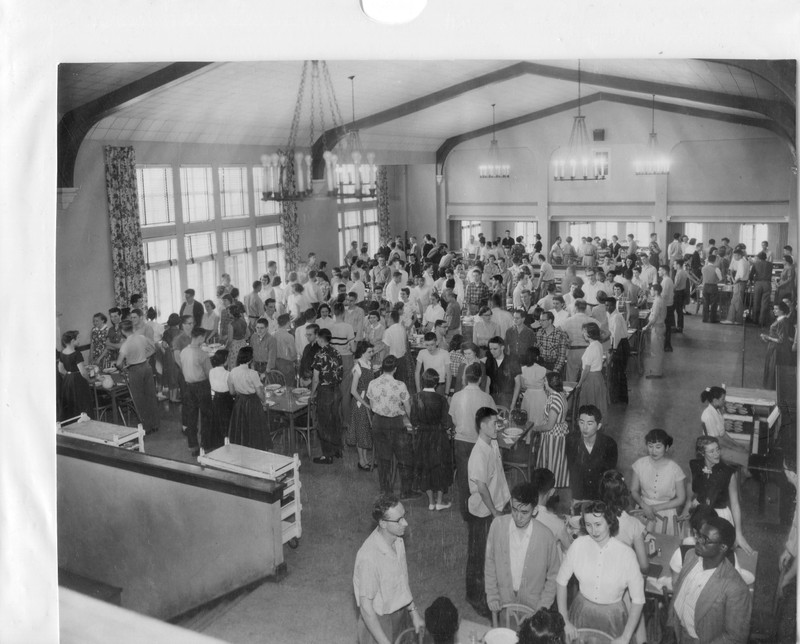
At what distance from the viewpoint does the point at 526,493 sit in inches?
145

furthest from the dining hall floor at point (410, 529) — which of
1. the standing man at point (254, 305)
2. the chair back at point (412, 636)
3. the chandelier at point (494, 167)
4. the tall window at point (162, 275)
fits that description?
the chandelier at point (494, 167)

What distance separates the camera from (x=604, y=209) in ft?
14.6

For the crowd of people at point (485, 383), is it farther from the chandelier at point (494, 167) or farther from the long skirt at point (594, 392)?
the chandelier at point (494, 167)

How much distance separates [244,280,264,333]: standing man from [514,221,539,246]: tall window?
1712mm

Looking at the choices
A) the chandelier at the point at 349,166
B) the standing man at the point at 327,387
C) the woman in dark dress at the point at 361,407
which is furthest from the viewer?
the standing man at the point at 327,387

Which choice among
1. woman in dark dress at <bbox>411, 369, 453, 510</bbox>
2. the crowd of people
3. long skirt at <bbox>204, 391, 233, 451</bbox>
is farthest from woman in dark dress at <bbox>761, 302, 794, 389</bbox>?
long skirt at <bbox>204, 391, 233, 451</bbox>

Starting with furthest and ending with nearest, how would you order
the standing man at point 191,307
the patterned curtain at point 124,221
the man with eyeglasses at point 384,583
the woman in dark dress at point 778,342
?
the standing man at point 191,307
the patterned curtain at point 124,221
the man with eyeglasses at point 384,583
the woman in dark dress at point 778,342

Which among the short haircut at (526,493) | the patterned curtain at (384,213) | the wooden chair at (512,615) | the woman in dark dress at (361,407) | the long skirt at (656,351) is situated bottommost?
the wooden chair at (512,615)

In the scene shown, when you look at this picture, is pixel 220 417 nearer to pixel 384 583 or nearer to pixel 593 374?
pixel 384 583

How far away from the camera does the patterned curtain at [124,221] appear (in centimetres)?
379

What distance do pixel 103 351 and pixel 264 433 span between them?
1100 mm

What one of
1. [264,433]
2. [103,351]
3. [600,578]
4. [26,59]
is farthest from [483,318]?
[26,59]

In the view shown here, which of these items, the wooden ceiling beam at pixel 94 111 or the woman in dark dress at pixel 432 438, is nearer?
the wooden ceiling beam at pixel 94 111

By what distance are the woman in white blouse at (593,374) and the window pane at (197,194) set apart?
2881 millimetres
